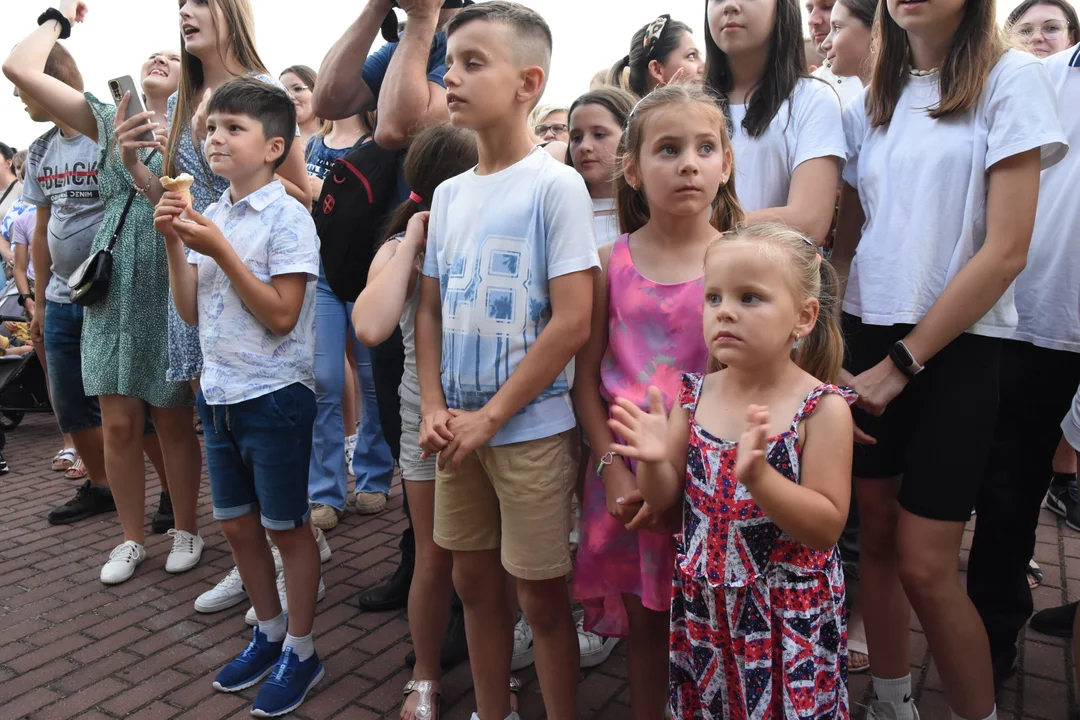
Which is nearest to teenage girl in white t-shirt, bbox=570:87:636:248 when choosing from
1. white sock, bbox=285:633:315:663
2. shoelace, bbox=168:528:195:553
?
white sock, bbox=285:633:315:663

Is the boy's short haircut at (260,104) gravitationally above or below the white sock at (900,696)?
above

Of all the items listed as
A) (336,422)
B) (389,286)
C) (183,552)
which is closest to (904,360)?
(389,286)

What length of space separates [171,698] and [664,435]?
209 centimetres

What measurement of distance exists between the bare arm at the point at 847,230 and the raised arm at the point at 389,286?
50.9 inches

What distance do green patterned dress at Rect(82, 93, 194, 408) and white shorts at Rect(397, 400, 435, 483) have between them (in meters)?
1.60

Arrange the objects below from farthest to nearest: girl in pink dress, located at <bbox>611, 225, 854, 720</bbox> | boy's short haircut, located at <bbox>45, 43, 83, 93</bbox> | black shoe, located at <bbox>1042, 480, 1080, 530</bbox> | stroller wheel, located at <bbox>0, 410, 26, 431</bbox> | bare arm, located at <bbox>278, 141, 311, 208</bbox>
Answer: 1. stroller wheel, located at <bbox>0, 410, 26, 431</bbox>
2. boy's short haircut, located at <bbox>45, 43, 83, 93</bbox>
3. black shoe, located at <bbox>1042, 480, 1080, 530</bbox>
4. bare arm, located at <bbox>278, 141, 311, 208</bbox>
5. girl in pink dress, located at <bbox>611, 225, 854, 720</bbox>

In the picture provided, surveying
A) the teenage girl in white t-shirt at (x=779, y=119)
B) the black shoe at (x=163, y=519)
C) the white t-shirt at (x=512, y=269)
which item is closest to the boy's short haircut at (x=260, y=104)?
the white t-shirt at (x=512, y=269)

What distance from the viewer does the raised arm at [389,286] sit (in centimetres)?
220

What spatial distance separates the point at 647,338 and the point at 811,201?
65cm

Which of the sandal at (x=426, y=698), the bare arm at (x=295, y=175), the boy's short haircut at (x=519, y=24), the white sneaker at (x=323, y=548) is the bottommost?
the white sneaker at (x=323, y=548)

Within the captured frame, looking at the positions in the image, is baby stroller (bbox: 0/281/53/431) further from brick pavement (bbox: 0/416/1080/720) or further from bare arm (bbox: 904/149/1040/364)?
bare arm (bbox: 904/149/1040/364)

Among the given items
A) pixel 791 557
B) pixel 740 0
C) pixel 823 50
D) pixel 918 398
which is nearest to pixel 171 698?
pixel 791 557

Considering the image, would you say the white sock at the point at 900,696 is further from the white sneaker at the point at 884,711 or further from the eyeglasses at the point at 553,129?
the eyeglasses at the point at 553,129

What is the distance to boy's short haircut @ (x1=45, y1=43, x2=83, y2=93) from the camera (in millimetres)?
4137
